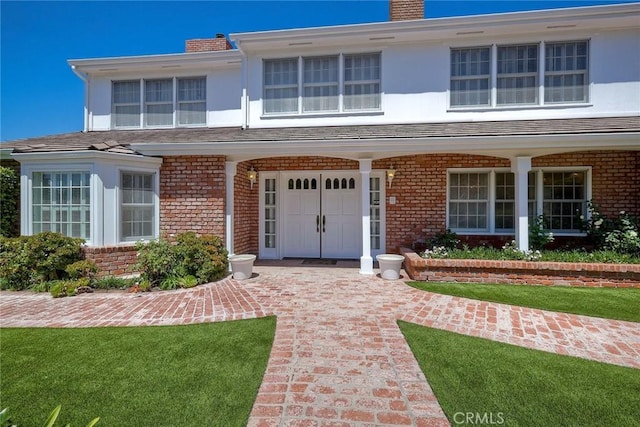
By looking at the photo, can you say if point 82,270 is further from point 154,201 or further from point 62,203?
point 154,201

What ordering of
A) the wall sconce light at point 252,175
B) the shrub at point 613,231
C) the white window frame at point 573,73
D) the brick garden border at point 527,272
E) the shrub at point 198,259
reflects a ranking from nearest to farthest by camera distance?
the brick garden border at point 527,272 < the shrub at point 198,259 < the shrub at point 613,231 < the white window frame at point 573,73 < the wall sconce light at point 252,175

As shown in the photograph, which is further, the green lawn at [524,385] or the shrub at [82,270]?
the shrub at [82,270]

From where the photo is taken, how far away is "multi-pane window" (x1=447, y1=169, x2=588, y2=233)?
882cm

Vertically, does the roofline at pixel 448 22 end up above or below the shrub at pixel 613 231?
above

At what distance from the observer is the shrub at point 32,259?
6.73m

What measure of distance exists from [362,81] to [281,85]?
2429 mm

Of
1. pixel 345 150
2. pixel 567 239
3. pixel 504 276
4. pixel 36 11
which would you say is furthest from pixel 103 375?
pixel 567 239

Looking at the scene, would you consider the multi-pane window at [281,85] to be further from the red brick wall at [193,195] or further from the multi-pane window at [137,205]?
the multi-pane window at [137,205]

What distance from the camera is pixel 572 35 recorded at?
843 cm

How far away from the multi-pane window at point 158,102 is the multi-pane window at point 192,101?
0.33 metres

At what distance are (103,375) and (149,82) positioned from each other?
9.78 m

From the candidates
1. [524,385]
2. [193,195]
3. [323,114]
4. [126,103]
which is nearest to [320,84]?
[323,114]

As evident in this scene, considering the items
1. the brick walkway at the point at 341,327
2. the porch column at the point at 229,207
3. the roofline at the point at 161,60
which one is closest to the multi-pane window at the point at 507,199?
the brick walkway at the point at 341,327

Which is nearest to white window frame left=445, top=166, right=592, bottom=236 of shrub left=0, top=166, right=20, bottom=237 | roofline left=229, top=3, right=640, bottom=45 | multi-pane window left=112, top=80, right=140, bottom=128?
roofline left=229, top=3, right=640, bottom=45
